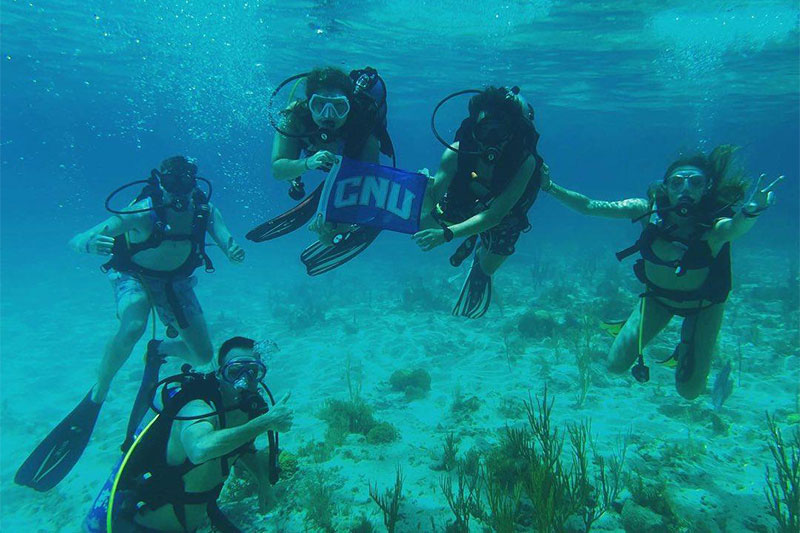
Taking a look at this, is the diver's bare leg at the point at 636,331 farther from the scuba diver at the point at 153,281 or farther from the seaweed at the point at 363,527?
the scuba diver at the point at 153,281

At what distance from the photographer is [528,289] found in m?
18.9

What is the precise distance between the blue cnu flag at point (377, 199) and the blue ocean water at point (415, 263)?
3.58 meters

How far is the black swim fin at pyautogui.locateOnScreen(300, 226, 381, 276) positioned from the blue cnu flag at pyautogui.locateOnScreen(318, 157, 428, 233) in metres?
0.58

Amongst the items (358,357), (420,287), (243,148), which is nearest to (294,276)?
(420,287)

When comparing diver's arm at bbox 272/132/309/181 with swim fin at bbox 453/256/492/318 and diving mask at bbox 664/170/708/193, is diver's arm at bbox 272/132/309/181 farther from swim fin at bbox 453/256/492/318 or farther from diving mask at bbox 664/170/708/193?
diving mask at bbox 664/170/708/193

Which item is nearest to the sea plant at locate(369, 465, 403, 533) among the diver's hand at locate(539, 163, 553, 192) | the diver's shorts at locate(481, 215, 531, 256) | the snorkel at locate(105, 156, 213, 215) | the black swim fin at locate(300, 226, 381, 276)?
the black swim fin at locate(300, 226, 381, 276)

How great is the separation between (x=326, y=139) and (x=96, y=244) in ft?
11.1

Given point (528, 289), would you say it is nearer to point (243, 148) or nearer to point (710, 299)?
point (710, 299)

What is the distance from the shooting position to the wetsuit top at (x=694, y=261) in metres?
5.07

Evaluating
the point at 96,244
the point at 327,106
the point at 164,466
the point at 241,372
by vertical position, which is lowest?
the point at 164,466

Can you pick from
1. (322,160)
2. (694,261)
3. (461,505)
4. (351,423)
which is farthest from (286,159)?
(694,261)

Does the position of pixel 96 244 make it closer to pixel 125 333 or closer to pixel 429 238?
pixel 125 333

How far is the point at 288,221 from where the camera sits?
5578mm

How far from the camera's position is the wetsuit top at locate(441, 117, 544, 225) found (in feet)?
14.9
